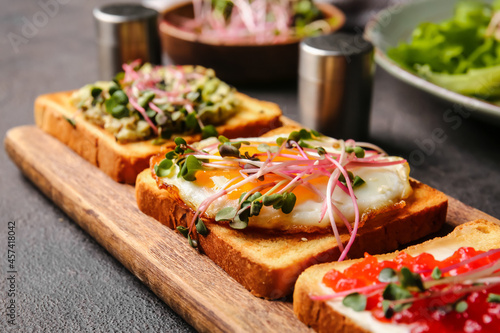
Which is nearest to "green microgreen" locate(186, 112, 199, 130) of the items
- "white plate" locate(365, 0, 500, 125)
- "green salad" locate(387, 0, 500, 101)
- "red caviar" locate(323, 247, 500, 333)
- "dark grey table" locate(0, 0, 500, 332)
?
"dark grey table" locate(0, 0, 500, 332)

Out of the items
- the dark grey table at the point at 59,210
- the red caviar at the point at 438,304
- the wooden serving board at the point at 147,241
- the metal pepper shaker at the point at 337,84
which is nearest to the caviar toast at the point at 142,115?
the wooden serving board at the point at 147,241

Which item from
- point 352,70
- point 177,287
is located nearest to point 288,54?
point 352,70

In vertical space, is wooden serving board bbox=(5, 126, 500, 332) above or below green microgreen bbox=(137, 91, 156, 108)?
below

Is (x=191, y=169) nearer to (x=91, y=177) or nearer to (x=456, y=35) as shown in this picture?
(x=91, y=177)

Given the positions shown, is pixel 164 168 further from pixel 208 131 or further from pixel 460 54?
pixel 460 54

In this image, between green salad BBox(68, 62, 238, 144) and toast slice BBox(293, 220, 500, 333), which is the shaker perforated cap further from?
toast slice BBox(293, 220, 500, 333)

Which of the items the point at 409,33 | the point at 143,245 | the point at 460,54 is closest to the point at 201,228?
the point at 143,245

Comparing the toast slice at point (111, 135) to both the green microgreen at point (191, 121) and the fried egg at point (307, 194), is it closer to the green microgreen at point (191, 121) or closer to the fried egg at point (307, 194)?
the green microgreen at point (191, 121)

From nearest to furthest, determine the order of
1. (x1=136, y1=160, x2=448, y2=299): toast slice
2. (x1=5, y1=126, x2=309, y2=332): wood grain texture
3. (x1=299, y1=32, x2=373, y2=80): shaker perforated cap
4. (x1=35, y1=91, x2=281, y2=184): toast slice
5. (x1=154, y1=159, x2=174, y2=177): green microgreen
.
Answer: (x1=5, y1=126, x2=309, y2=332): wood grain texture
(x1=136, y1=160, x2=448, y2=299): toast slice
(x1=154, y1=159, x2=174, y2=177): green microgreen
(x1=35, y1=91, x2=281, y2=184): toast slice
(x1=299, y1=32, x2=373, y2=80): shaker perforated cap
